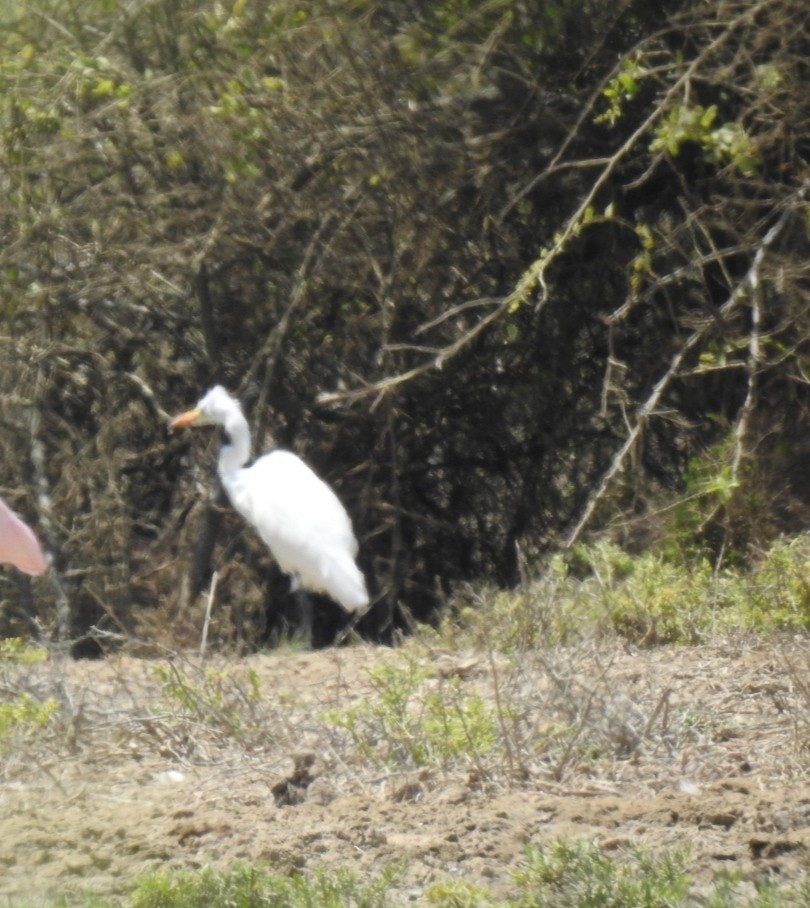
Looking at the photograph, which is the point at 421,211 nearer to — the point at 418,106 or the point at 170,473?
the point at 418,106

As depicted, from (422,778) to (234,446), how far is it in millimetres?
5748

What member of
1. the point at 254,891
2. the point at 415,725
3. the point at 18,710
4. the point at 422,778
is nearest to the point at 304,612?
the point at 18,710

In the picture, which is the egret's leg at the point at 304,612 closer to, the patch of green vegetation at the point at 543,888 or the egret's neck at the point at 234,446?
the egret's neck at the point at 234,446

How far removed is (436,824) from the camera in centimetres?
427

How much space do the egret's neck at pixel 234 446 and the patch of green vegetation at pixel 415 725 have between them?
476 cm

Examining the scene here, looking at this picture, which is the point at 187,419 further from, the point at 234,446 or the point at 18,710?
the point at 18,710

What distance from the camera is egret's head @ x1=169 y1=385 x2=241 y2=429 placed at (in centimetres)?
983

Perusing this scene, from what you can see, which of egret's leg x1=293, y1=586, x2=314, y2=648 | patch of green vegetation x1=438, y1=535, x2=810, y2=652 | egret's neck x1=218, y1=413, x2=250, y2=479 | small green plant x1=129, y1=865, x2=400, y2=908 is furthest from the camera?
egret's leg x1=293, y1=586, x2=314, y2=648

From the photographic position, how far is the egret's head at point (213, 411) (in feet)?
32.2

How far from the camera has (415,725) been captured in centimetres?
490

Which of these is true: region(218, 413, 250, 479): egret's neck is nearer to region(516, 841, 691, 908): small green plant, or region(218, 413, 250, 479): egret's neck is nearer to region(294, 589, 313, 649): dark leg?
region(294, 589, 313, 649): dark leg

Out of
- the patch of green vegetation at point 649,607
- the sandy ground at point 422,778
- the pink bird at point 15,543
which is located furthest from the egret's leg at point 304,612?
the pink bird at point 15,543

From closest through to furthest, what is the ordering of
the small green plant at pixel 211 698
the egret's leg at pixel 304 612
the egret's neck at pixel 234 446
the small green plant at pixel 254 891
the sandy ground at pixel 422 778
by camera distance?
the small green plant at pixel 254 891
the sandy ground at pixel 422 778
the small green plant at pixel 211 698
the egret's neck at pixel 234 446
the egret's leg at pixel 304 612

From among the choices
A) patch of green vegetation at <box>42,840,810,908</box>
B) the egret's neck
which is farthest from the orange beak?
patch of green vegetation at <box>42,840,810,908</box>
